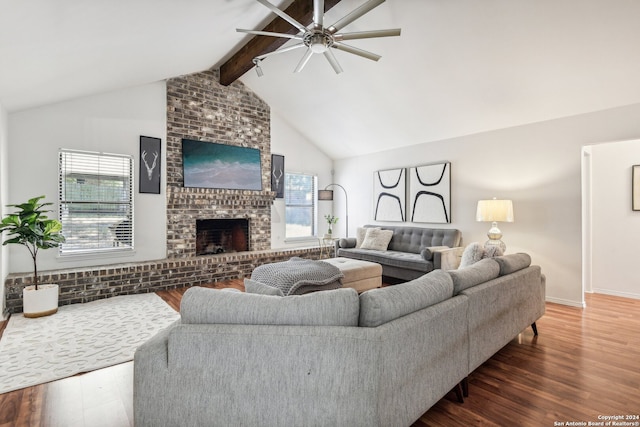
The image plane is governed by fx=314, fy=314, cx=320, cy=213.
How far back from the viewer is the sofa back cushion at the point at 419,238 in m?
5.18

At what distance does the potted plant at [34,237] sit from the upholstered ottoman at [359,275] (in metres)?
3.38

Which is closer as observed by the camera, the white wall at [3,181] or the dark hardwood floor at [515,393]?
the dark hardwood floor at [515,393]

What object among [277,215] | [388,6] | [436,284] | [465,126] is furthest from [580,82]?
[277,215]

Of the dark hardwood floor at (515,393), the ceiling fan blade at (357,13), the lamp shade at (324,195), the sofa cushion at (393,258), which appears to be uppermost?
the ceiling fan blade at (357,13)

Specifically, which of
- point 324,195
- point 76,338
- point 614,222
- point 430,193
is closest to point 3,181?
point 76,338

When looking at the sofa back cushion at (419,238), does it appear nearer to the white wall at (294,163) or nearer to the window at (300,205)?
the white wall at (294,163)

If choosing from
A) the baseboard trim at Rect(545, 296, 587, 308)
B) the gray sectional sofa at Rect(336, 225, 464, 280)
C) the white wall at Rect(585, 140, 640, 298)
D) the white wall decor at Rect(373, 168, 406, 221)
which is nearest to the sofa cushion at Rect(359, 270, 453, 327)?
the gray sectional sofa at Rect(336, 225, 464, 280)

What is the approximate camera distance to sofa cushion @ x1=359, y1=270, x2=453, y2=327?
1526 mm

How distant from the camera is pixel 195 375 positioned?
1.41 meters

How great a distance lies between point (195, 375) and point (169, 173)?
4.50 metres

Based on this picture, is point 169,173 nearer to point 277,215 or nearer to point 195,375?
point 277,215

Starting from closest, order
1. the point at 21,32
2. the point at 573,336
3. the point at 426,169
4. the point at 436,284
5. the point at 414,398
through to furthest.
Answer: the point at 414,398
the point at 436,284
the point at 21,32
the point at 573,336
the point at 426,169

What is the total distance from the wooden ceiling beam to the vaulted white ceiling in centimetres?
15

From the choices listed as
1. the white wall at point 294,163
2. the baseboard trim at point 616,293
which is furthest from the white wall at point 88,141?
the baseboard trim at point 616,293
